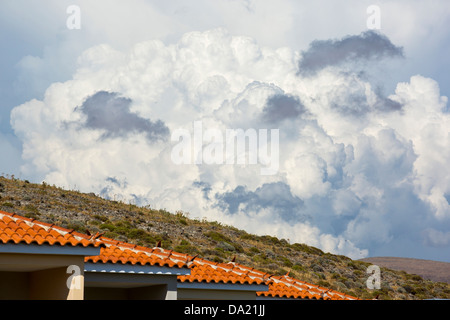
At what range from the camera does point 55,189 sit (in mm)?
64312

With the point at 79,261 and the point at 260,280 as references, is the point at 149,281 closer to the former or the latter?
the point at 79,261

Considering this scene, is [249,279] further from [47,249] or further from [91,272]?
[47,249]

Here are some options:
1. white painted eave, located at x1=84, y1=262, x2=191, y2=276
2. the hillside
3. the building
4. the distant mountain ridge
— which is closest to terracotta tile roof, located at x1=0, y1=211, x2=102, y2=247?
the building

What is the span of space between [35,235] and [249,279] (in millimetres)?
6814

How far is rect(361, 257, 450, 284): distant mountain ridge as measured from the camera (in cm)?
10937

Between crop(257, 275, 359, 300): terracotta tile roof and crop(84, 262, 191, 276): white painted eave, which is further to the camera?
crop(257, 275, 359, 300): terracotta tile roof

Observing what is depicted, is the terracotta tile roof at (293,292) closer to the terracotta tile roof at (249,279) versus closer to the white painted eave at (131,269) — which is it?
the terracotta tile roof at (249,279)

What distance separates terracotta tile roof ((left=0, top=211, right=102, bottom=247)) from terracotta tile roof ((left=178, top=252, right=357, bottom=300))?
12.3 feet

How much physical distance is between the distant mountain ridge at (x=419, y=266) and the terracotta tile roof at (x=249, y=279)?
90838 mm

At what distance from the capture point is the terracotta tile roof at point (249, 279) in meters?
16.8

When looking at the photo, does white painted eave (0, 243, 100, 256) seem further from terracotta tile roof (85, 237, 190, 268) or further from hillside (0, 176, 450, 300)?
hillside (0, 176, 450, 300)

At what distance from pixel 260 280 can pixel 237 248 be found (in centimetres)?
3926
